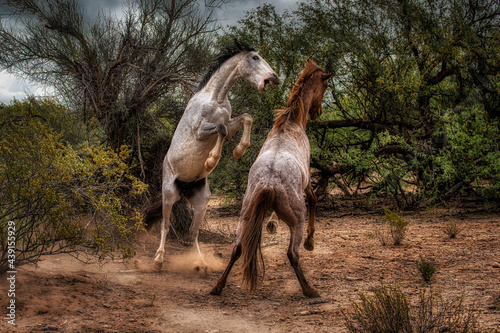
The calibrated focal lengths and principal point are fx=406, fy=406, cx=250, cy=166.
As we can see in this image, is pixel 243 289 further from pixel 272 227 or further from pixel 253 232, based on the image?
pixel 253 232

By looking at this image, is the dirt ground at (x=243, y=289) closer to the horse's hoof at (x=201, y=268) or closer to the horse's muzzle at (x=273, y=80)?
the horse's hoof at (x=201, y=268)

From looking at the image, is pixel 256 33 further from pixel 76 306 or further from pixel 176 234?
pixel 76 306

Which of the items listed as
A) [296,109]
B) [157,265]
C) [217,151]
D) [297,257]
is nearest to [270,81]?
[296,109]

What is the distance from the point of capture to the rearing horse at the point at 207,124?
18.6 feet

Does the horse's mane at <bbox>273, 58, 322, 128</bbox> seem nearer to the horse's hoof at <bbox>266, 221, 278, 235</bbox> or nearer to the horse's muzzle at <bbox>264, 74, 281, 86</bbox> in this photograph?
the horse's muzzle at <bbox>264, 74, 281, 86</bbox>

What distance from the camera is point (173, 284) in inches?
202

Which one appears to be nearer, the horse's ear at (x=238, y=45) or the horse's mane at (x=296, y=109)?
the horse's mane at (x=296, y=109)

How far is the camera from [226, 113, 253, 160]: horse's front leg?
5.50m

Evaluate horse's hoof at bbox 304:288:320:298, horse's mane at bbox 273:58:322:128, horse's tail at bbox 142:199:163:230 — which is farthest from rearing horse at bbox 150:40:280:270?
horse's hoof at bbox 304:288:320:298

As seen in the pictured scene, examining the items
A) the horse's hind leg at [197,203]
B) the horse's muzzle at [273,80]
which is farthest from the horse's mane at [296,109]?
the horse's hind leg at [197,203]

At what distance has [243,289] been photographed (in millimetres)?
4887

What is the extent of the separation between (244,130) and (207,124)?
0.55 meters

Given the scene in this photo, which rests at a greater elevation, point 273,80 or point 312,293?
point 273,80

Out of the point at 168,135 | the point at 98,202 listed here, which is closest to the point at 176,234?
the point at 168,135
